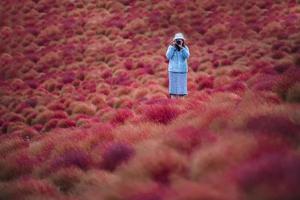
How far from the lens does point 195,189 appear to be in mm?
3838

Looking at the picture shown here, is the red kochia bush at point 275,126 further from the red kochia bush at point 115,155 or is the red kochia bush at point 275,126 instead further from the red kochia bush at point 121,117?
the red kochia bush at point 121,117

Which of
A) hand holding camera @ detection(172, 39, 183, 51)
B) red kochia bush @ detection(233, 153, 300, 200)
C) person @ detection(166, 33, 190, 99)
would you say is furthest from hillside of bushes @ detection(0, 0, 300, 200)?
hand holding camera @ detection(172, 39, 183, 51)

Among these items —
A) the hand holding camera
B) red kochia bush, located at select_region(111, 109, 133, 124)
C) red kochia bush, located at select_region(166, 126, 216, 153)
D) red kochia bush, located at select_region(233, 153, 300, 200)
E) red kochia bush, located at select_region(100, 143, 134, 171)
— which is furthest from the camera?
the hand holding camera

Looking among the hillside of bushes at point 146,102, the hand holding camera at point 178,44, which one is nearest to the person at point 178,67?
the hand holding camera at point 178,44

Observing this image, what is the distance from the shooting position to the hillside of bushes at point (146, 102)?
14.7 ft

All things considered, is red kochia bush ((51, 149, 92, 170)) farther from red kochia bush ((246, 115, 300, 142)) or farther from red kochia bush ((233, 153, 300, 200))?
red kochia bush ((233, 153, 300, 200))

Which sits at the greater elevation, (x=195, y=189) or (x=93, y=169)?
(x=195, y=189)

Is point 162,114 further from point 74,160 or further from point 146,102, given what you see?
point 146,102

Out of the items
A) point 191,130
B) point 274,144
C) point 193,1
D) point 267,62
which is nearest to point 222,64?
point 267,62

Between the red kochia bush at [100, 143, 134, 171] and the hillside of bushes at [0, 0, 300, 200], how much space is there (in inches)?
0.7

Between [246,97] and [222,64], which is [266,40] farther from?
[246,97]

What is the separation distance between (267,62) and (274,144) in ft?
38.0

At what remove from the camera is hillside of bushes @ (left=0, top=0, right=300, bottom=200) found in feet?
14.7

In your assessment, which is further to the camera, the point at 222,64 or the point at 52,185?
the point at 222,64
